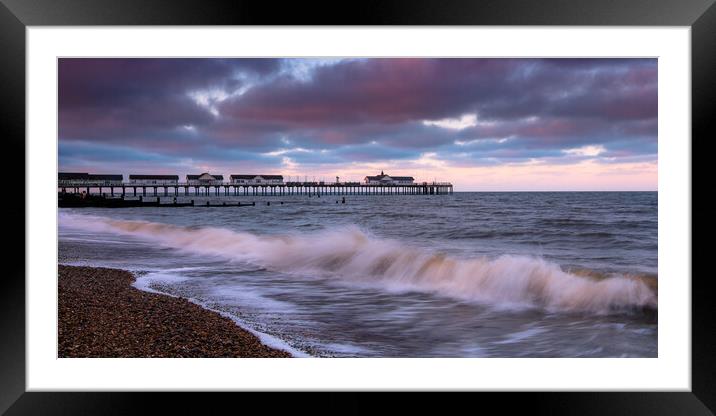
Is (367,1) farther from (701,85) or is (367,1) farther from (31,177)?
(31,177)

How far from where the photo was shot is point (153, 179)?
1988cm

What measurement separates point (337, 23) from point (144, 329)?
2.07 meters

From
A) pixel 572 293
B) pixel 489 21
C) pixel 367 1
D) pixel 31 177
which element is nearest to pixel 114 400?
pixel 31 177

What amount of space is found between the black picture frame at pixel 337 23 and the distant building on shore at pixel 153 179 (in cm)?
1864

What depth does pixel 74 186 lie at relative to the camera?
1722 cm

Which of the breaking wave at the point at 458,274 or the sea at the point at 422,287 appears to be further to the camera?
the breaking wave at the point at 458,274

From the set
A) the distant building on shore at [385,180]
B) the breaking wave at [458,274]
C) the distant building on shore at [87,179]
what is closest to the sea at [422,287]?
the breaking wave at [458,274]

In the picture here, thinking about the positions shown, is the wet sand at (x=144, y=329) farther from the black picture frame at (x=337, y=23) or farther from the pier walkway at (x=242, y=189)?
the pier walkway at (x=242, y=189)

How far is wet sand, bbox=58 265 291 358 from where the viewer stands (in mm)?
2844

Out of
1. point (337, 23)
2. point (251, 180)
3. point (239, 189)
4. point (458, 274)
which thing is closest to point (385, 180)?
point (251, 180)

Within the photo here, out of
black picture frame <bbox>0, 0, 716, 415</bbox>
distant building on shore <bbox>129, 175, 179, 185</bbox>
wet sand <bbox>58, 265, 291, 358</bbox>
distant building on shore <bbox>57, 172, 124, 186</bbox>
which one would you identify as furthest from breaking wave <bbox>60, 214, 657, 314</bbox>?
distant building on shore <bbox>129, 175, 179, 185</bbox>

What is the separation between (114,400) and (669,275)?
2.48m

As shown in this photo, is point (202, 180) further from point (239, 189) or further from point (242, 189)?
point (242, 189)

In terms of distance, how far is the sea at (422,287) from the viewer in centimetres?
357
